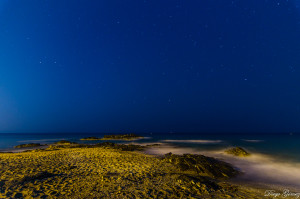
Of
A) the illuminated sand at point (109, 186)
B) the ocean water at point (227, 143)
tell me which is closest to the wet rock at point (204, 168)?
the illuminated sand at point (109, 186)

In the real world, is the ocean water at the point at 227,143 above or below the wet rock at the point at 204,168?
below

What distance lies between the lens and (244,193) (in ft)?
28.9

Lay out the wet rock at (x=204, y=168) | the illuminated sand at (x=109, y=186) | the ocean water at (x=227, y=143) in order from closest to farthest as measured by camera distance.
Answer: the illuminated sand at (x=109, y=186), the wet rock at (x=204, y=168), the ocean water at (x=227, y=143)

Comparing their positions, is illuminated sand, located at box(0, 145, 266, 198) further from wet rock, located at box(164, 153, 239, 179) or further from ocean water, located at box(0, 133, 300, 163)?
ocean water, located at box(0, 133, 300, 163)

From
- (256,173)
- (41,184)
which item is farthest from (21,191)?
(256,173)

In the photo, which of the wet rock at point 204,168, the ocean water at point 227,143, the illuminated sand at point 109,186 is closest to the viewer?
the illuminated sand at point 109,186

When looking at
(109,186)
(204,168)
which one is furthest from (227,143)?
(109,186)

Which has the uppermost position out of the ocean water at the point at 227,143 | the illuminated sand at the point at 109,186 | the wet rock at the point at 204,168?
the illuminated sand at the point at 109,186

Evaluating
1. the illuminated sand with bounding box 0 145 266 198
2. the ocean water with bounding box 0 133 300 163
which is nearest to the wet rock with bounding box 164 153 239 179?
the illuminated sand with bounding box 0 145 266 198

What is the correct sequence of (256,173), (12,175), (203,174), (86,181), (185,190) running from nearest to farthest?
(185,190) < (86,181) < (12,175) < (203,174) < (256,173)

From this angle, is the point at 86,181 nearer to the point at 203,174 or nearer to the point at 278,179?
the point at 203,174

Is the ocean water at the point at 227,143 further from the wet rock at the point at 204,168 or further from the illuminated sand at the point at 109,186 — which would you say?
the illuminated sand at the point at 109,186

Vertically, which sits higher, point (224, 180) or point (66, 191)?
point (66, 191)

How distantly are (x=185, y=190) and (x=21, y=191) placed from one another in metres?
7.68
